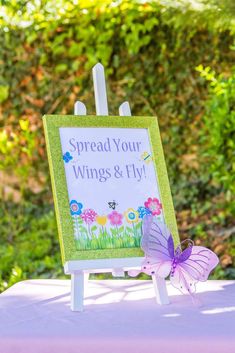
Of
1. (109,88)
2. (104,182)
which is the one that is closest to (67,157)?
(104,182)

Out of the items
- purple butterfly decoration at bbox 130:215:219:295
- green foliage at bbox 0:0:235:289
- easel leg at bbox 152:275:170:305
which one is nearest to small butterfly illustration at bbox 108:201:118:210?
purple butterfly decoration at bbox 130:215:219:295

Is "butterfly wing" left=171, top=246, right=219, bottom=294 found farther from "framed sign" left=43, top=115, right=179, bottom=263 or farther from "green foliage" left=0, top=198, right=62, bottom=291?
"green foliage" left=0, top=198, right=62, bottom=291

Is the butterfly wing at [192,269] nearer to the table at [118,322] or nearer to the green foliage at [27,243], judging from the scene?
the table at [118,322]

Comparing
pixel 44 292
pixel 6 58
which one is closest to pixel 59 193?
pixel 44 292

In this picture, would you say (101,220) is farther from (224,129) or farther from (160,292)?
(224,129)

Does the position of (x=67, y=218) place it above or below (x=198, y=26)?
below

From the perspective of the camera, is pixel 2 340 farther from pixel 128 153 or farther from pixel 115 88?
pixel 115 88
